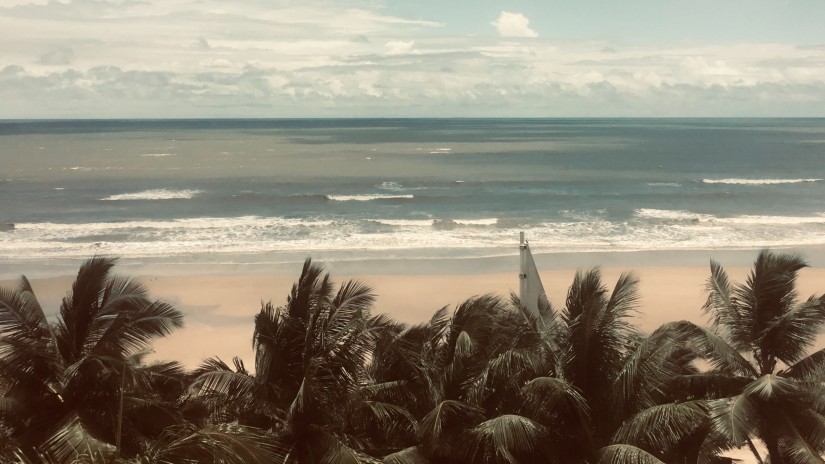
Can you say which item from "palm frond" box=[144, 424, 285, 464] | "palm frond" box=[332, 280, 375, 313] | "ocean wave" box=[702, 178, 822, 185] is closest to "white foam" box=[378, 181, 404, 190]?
"ocean wave" box=[702, 178, 822, 185]

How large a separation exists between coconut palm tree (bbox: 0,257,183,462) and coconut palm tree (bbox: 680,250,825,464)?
6.22 metres

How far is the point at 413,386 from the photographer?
9.48 meters

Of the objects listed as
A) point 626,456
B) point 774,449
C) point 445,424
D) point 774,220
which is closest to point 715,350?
point 774,449

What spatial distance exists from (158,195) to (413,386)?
38759 millimetres

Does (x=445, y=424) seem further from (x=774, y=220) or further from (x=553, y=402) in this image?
(x=774, y=220)

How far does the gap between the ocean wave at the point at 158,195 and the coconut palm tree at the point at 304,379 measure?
36965mm

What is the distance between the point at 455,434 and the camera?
8.86 meters

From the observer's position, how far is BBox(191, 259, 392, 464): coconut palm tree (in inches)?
337

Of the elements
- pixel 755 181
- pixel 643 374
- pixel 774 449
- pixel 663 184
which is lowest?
pixel 774 449

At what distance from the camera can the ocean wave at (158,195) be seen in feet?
144

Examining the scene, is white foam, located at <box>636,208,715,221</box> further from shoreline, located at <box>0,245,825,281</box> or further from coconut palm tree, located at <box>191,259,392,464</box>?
coconut palm tree, located at <box>191,259,392,464</box>

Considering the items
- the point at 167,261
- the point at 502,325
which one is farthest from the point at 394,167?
the point at 502,325

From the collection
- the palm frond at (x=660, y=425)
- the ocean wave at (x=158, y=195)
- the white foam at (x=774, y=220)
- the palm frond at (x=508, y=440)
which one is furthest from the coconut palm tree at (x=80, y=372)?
the ocean wave at (x=158, y=195)

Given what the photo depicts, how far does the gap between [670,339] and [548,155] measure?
227 ft
